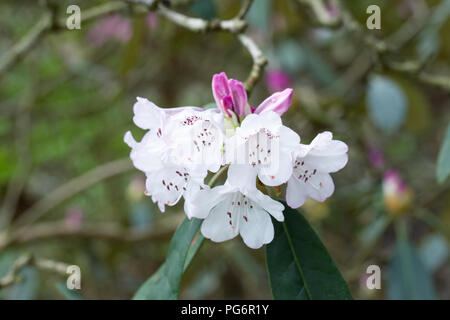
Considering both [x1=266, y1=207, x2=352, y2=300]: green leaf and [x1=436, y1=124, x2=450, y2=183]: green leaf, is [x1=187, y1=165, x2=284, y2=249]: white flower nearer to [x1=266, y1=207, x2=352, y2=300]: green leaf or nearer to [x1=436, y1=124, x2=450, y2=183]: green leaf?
[x1=266, y1=207, x2=352, y2=300]: green leaf

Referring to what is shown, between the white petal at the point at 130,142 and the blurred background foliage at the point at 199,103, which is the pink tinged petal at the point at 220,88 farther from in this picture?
the blurred background foliage at the point at 199,103

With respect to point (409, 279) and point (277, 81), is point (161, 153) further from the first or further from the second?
point (277, 81)

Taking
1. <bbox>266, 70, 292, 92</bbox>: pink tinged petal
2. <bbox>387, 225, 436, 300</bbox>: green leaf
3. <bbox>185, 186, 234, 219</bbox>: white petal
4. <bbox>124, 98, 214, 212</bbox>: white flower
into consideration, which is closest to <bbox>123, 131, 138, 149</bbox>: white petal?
<bbox>124, 98, 214, 212</bbox>: white flower

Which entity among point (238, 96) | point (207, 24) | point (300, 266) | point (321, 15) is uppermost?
point (321, 15)

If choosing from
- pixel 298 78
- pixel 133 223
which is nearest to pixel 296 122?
pixel 298 78

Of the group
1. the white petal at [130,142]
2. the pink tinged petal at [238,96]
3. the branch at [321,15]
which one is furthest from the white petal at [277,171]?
the branch at [321,15]

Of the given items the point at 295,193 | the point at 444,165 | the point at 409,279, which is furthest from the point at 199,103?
the point at 295,193
